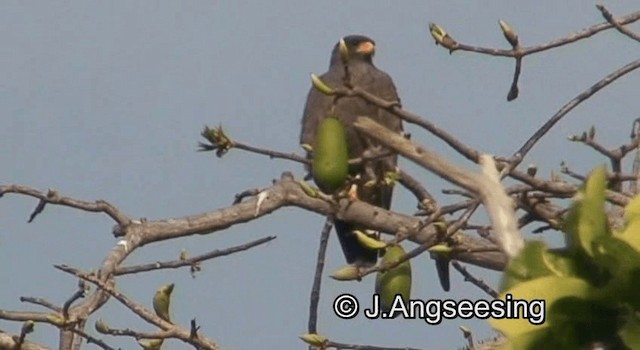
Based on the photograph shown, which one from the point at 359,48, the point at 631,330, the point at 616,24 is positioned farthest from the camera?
the point at 359,48

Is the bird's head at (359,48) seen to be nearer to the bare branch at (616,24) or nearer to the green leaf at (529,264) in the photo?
the bare branch at (616,24)

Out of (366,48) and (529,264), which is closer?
(529,264)

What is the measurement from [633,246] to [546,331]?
0.10 m

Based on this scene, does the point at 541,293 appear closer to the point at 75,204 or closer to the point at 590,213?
the point at 590,213

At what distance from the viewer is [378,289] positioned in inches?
104

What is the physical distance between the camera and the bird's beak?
8.10 metres

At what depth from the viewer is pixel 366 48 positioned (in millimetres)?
8164

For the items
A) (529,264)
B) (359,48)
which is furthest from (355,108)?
(529,264)

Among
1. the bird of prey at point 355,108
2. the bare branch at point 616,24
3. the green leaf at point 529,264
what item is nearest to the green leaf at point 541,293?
the green leaf at point 529,264

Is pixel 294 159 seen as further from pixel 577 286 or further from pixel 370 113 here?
pixel 370 113

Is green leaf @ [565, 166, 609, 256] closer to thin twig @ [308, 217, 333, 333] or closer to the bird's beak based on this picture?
thin twig @ [308, 217, 333, 333]

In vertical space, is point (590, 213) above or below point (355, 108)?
below

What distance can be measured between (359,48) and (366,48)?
0.04 meters

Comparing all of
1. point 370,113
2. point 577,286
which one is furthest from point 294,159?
point 370,113
